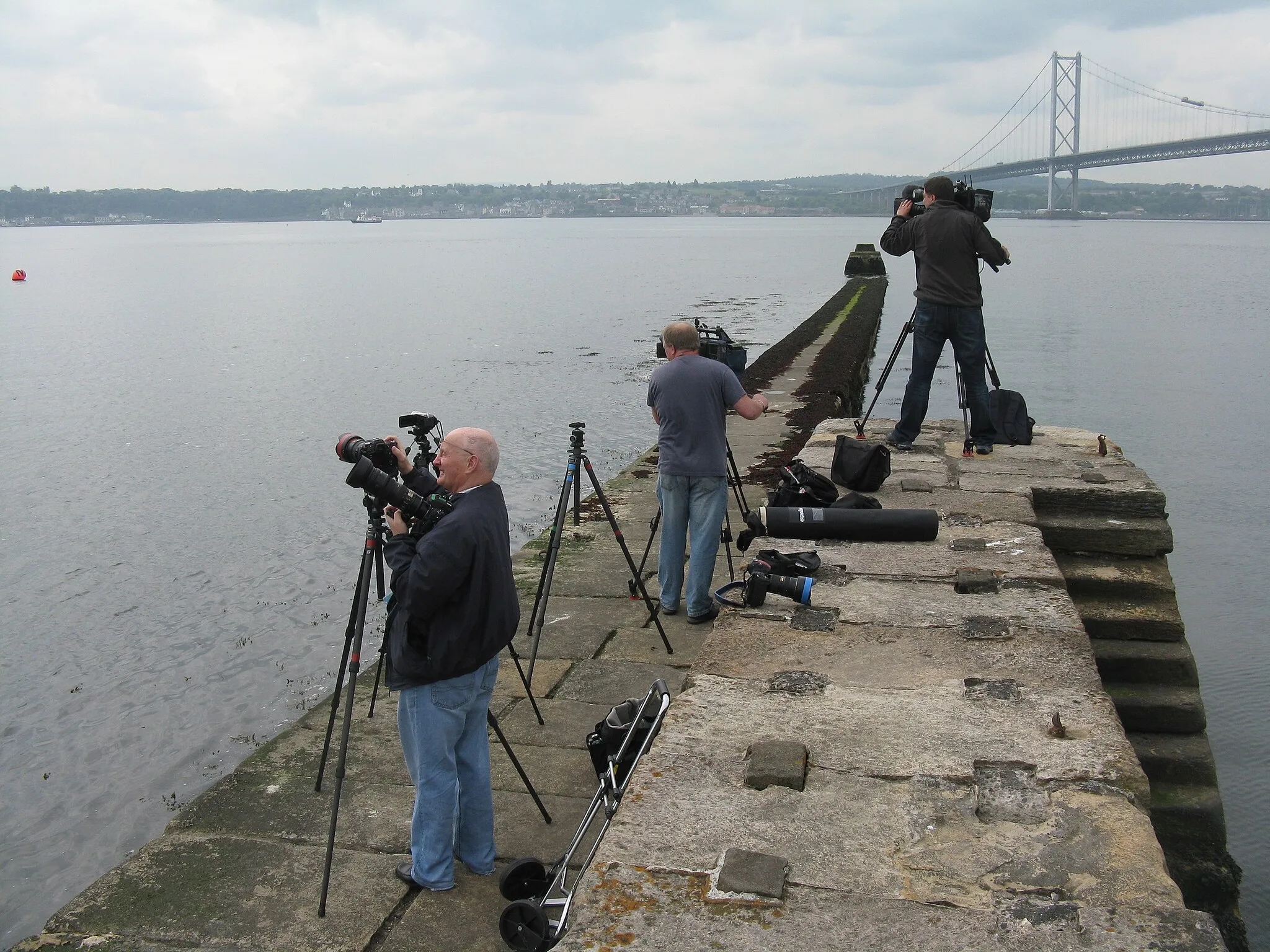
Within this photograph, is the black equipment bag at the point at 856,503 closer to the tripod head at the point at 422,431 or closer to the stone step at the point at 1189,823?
the stone step at the point at 1189,823

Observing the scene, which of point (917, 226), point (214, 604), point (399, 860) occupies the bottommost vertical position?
point (214, 604)

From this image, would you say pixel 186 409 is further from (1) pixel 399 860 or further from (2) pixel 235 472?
(1) pixel 399 860

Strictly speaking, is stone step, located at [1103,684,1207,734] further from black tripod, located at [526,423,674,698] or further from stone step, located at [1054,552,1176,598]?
black tripod, located at [526,423,674,698]

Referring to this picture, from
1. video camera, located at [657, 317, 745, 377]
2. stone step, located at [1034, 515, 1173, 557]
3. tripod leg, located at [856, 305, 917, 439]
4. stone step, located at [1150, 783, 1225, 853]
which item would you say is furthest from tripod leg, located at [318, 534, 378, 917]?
tripod leg, located at [856, 305, 917, 439]

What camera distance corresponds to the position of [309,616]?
31.2 ft

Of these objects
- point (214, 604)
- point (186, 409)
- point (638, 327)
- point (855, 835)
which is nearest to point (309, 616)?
point (214, 604)

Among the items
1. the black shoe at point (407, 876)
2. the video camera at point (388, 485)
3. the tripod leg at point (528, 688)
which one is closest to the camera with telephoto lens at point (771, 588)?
the tripod leg at point (528, 688)

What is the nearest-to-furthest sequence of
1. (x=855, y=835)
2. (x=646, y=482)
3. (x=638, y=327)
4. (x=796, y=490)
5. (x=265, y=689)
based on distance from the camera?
(x=855, y=835) → (x=796, y=490) → (x=265, y=689) → (x=646, y=482) → (x=638, y=327)

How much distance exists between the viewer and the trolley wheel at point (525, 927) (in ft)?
12.2

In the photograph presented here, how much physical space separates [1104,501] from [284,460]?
11.6 meters

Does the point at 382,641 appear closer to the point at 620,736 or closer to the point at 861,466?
the point at 620,736

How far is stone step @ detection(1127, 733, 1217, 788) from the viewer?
596 cm

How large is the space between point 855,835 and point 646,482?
26.2ft

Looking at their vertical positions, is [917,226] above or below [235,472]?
above
